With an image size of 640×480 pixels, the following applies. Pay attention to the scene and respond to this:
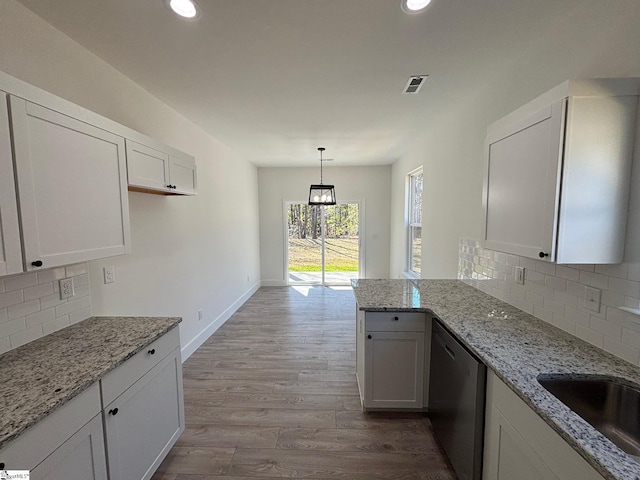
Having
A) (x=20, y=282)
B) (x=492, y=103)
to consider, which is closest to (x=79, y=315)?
(x=20, y=282)

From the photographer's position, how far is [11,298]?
1359mm

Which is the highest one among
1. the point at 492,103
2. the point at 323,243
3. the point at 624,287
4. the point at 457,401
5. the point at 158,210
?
the point at 492,103

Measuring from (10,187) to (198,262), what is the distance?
233 cm

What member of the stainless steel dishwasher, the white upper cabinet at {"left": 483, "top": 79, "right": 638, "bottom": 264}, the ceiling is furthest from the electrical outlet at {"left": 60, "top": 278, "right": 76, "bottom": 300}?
the white upper cabinet at {"left": 483, "top": 79, "right": 638, "bottom": 264}

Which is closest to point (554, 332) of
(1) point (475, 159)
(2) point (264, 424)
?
(1) point (475, 159)

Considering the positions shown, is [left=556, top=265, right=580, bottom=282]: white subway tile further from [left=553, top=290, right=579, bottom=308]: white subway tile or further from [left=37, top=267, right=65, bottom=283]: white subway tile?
[left=37, top=267, right=65, bottom=283]: white subway tile

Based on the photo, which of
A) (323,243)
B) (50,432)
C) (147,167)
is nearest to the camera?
(50,432)

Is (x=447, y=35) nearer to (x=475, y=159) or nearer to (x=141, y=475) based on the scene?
(x=475, y=159)

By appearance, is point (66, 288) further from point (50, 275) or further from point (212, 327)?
point (212, 327)

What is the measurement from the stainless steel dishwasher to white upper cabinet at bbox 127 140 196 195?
225 centimetres

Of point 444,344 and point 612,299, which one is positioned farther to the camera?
point 444,344

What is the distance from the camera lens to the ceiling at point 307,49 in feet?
4.73

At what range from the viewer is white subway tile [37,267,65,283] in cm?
150

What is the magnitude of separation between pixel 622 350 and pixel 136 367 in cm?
235
